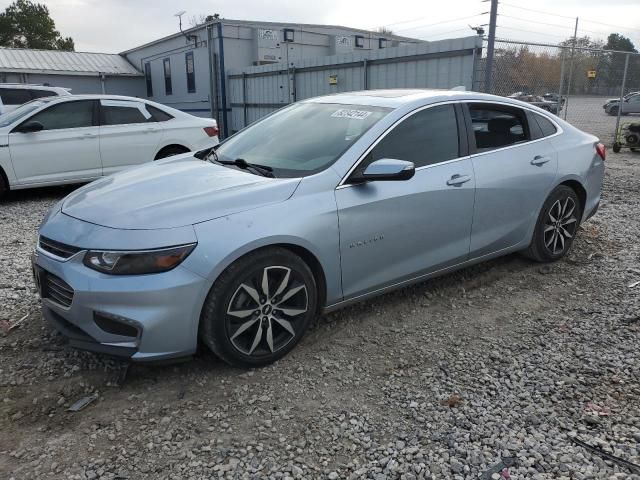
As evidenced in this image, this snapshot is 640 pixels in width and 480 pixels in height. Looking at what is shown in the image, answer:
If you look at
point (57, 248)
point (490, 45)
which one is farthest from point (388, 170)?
point (490, 45)

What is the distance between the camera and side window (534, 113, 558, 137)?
472cm

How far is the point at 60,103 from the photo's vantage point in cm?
798

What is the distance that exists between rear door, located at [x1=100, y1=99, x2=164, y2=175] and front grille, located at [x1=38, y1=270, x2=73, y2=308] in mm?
5581

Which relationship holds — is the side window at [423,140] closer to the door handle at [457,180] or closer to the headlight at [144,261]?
the door handle at [457,180]

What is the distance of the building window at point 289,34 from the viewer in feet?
60.5

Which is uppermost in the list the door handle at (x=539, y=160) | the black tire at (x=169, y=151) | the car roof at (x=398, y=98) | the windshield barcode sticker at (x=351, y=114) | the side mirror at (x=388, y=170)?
the car roof at (x=398, y=98)

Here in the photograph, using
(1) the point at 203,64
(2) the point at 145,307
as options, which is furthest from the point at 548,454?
(1) the point at 203,64

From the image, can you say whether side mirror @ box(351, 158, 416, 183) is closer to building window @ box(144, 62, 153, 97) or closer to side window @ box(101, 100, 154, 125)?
side window @ box(101, 100, 154, 125)

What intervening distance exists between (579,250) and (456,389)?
3.05 meters

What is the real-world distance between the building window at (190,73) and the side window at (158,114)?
11.0 meters

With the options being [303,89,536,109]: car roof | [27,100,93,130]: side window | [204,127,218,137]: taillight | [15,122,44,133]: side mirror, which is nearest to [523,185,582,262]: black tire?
[303,89,536,109]: car roof

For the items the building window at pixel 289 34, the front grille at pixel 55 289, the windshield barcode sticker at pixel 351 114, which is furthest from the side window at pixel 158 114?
the building window at pixel 289 34

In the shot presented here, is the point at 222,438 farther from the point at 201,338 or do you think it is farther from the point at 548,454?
the point at 548,454

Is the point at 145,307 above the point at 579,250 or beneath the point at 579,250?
above
